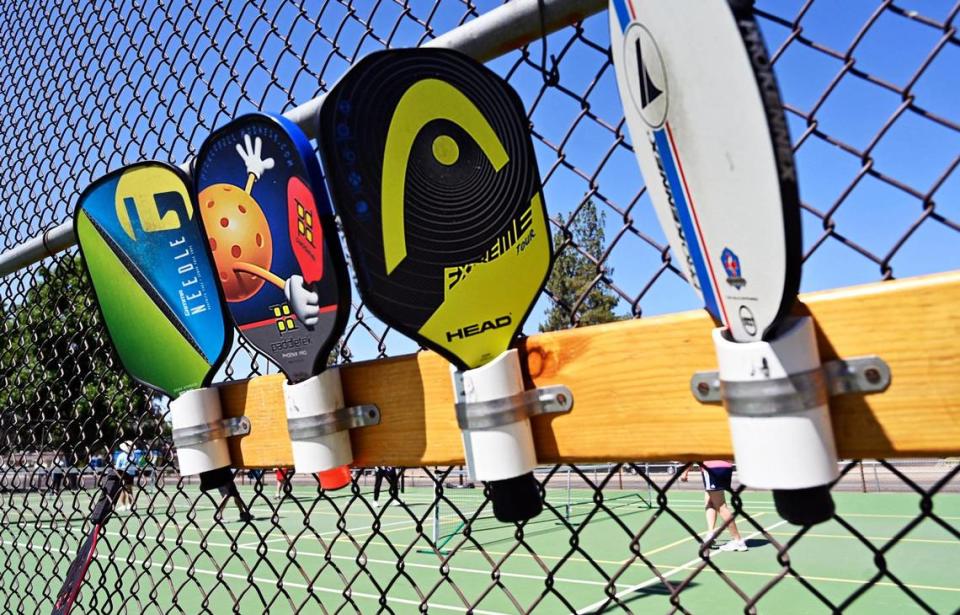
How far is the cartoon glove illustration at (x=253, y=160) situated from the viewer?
125 cm

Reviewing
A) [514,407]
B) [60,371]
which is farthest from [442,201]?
[60,371]

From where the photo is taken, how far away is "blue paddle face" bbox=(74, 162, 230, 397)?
151 centimetres

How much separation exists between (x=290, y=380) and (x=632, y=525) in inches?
472

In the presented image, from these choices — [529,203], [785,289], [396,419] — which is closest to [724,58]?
[785,289]

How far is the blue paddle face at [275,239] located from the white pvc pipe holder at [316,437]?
0.02m

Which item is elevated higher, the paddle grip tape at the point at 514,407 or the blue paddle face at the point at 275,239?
the blue paddle face at the point at 275,239

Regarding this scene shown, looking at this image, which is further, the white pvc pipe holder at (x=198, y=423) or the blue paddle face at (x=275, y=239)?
the white pvc pipe holder at (x=198, y=423)

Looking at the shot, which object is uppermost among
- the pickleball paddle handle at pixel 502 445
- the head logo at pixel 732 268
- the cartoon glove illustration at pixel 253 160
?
the cartoon glove illustration at pixel 253 160

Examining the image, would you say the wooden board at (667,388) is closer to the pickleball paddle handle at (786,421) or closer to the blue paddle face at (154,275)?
the pickleball paddle handle at (786,421)

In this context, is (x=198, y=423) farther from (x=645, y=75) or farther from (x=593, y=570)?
(x=593, y=570)

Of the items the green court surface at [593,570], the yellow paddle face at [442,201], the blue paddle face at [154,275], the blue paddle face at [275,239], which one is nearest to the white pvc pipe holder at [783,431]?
the yellow paddle face at [442,201]

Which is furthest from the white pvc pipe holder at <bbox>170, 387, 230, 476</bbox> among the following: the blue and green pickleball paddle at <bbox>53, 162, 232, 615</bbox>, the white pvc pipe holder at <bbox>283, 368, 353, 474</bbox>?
the white pvc pipe holder at <bbox>283, 368, 353, 474</bbox>

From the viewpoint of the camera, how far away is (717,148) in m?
0.74

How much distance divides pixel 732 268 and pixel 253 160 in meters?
0.79
